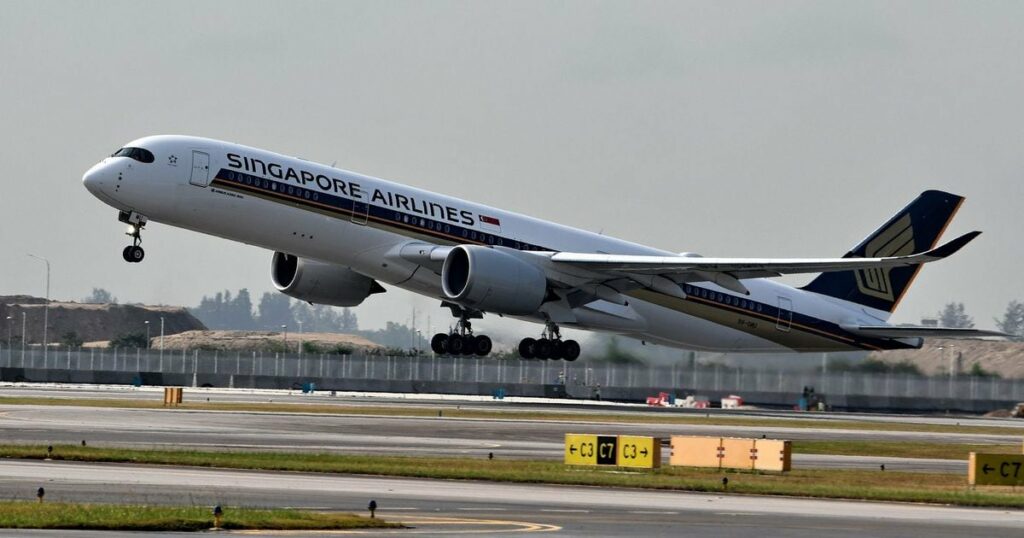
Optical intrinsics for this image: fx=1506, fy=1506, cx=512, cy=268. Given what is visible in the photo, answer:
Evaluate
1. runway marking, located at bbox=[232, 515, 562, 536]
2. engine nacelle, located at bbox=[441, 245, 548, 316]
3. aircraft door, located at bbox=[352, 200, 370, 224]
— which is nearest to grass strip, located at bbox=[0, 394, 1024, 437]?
engine nacelle, located at bbox=[441, 245, 548, 316]

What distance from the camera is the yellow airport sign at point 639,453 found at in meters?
37.8

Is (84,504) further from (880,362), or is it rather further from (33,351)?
(33,351)

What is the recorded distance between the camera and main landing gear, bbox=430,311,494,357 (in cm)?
5991

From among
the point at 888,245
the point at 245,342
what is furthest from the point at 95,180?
the point at 245,342

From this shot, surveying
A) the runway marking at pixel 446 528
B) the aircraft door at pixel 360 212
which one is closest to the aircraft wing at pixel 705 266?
the aircraft door at pixel 360 212

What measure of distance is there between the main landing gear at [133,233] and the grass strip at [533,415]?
37.0ft

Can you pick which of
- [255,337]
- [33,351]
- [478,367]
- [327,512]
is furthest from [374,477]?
[255,337]

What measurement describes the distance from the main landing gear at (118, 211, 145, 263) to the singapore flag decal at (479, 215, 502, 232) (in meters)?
13.5

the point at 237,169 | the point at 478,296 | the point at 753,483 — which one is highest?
the point at 237,169

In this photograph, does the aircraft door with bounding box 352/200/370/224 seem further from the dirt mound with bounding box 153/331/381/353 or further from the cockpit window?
the dirt mound with bounding box 153/331/381/353

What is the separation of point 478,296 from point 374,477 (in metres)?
23.2

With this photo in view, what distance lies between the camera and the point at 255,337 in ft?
575

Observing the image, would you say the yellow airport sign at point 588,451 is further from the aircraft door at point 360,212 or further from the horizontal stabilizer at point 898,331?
the horizontal stabilizer at point 898,331

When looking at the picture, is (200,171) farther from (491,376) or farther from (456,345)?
(491,376)
